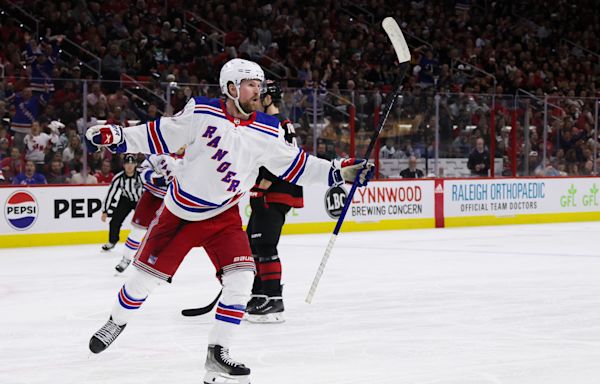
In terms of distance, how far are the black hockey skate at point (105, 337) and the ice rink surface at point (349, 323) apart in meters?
0.10

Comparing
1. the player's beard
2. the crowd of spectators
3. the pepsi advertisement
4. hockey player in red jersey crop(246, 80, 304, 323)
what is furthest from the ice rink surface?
the crowd of spectators

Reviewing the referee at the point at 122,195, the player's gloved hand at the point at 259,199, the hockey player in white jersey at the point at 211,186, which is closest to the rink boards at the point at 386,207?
the referee at the point at 122,195

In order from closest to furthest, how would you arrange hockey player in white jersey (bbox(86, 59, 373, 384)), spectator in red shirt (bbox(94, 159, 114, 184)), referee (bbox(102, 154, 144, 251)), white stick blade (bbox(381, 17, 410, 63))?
hockey player in white jersey (bbox(86, 59, 373, 384)) → white stick blade (bbox(381, 17, 410, 63)) → referee (bbox(102, 154, 144, 251)) → spectator in red shirt (bbox(94, 159, 114, 184))

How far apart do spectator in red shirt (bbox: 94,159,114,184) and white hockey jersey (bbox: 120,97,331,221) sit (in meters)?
7.74

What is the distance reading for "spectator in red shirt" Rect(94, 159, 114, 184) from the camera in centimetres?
1223

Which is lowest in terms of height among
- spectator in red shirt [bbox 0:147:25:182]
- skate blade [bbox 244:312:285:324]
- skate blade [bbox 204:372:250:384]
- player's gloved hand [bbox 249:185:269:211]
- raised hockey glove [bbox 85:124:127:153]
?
skate blade [bbox 244:312:285:324]

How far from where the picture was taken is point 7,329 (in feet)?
19.4

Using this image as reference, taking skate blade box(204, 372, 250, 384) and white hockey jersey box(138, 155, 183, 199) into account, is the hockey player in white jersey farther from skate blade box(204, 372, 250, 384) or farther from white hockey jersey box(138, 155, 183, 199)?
white hockey jersey box(138, 155, 183, 199)

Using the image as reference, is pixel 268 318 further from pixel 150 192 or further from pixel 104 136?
pixel 150 192

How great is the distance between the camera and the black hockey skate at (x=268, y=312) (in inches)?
241

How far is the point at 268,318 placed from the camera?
611cm

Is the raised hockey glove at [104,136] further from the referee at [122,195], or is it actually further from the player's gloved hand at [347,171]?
the referee at [122,195]

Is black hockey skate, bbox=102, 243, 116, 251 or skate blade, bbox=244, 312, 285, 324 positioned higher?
skate blade, bbox=244, 312, 285, 324

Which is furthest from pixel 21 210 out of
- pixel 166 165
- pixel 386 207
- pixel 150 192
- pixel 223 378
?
pixel 223 378
